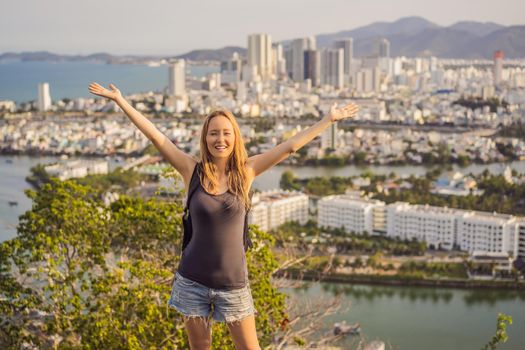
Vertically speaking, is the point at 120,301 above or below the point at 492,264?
above

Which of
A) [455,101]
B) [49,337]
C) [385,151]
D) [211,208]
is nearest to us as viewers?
[211,208]

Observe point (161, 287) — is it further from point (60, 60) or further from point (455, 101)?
point (60, 60)

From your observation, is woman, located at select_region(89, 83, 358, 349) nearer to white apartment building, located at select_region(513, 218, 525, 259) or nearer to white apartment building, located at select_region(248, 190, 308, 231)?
white apartment building, located at select_region(513, 218, 525, 259)

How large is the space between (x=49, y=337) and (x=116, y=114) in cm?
1471

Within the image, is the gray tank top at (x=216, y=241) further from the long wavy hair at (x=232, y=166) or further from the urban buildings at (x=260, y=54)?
the urban buildings at (x=260, y=54)

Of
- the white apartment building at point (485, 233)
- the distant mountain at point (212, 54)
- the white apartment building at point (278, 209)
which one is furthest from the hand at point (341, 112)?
the distant mountain at point (212, 54)

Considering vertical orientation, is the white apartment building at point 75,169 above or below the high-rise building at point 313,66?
below

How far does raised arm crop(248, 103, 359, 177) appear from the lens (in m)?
0.81

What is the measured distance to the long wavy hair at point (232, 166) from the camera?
2.62ft

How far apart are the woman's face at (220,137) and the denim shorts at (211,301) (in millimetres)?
129

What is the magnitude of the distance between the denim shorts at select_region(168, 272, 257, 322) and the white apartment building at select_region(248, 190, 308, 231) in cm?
502

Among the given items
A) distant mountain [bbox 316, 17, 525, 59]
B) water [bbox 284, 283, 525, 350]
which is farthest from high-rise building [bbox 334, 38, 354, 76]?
water [bbox 284, 283, 525, 350]

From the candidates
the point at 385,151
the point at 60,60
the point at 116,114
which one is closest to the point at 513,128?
the point at 385,151

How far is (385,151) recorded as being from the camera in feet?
35.3
